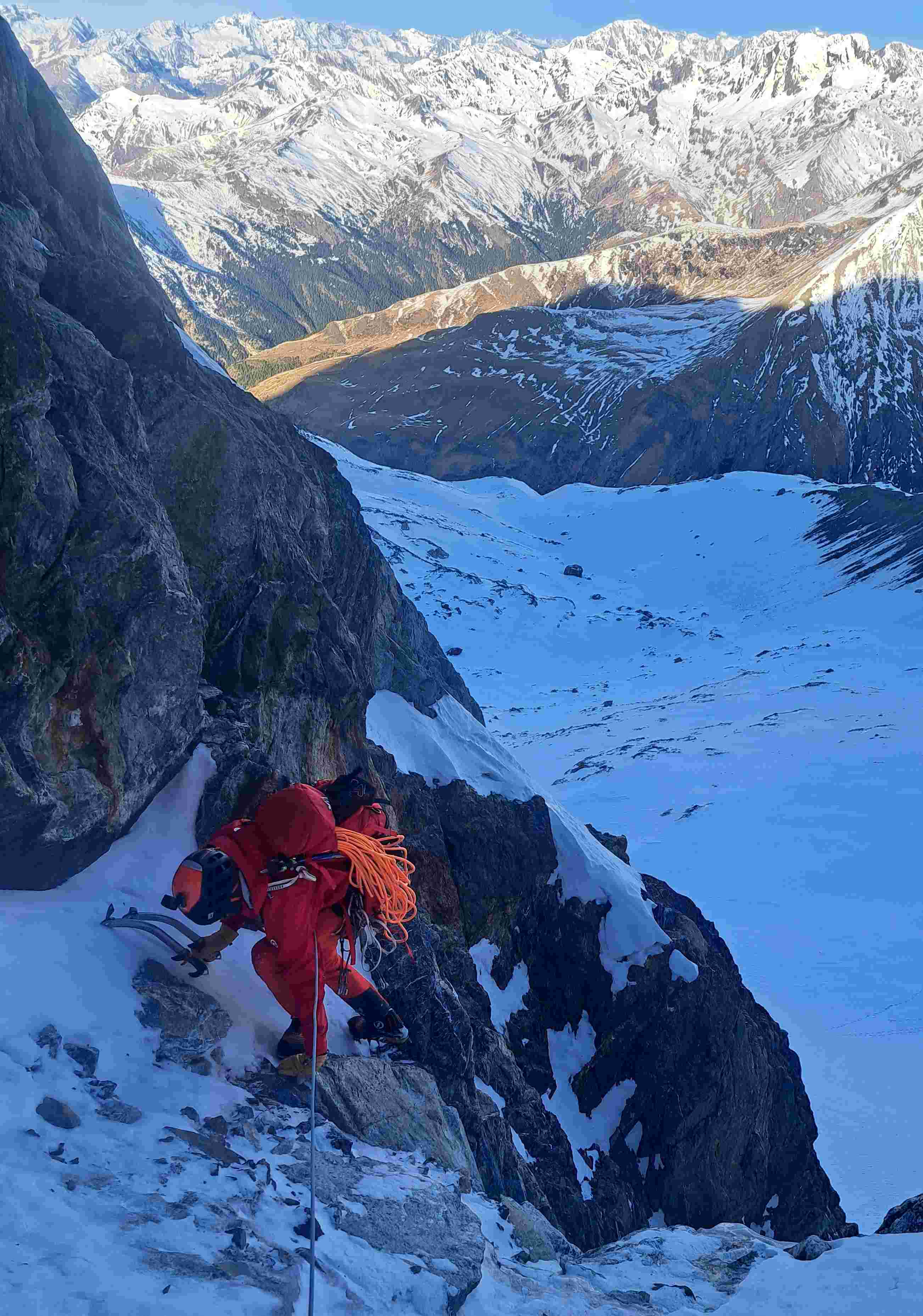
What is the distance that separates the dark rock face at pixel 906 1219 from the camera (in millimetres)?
6695

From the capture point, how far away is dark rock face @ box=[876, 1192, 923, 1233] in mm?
6695

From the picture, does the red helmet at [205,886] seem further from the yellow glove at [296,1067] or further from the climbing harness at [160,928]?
the yellow glove at [296,1067]

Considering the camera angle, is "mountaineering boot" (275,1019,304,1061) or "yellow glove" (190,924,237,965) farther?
"yellow glove" (190,924,237,965)

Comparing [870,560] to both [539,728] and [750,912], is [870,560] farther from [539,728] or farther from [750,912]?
[750,912]

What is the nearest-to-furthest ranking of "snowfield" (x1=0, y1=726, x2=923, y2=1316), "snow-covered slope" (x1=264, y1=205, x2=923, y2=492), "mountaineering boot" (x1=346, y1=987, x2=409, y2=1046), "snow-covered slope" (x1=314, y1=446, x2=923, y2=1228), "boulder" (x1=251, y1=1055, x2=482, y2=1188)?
1. "snowfield" (x1=0, y1=726, x2=923, y2=1316)
2. "boulder" (x1=251, y1=1055, x2=482, y2=1188)
3. "mountaineering boot" (x1=346, y1=987, x2=409, y2=1046)
4. "snow-covered slope" (x1=314, y1=446, x2=923, y2=1228)
5. "snow-covered slope" (x1=264, y1=205, x2=923, y2=492)

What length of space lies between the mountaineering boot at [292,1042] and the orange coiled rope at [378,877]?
0.77 meters

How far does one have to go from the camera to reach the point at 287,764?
906 centimetres

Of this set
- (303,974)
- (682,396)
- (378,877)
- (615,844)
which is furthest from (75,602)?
(682,396)

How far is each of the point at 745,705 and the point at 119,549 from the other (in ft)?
136

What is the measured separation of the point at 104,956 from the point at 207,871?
722 millimetres

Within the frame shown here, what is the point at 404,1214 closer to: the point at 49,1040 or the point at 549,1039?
the point at 49,1040

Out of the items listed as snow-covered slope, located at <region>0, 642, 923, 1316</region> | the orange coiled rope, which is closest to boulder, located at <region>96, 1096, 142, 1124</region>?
snow-covered slope, located at <region>0, 642, 923, 1316</region>

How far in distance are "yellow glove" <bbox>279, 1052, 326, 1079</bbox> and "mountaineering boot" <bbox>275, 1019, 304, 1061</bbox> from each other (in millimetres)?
38

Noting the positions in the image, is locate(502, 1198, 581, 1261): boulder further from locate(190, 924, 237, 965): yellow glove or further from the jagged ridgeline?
locate(190, 924, 237, 965): yellow glove
